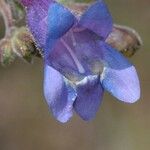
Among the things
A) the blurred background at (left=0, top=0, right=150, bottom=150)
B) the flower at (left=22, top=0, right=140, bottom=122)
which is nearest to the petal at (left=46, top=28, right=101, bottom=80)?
the flower at (left=22, top=0, right=140, bottom=122)

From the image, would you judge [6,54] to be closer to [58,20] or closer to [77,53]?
[77,53]

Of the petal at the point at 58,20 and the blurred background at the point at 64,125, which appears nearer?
the petal at the point at 58,20

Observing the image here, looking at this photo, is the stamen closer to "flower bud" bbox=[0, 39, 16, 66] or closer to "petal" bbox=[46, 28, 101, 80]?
"petal" bbox=[46, 28, 101, 80]

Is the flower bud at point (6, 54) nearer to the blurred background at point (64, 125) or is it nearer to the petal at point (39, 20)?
the petal at point (39, 20)

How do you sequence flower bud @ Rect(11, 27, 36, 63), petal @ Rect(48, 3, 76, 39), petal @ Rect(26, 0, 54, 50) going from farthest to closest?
1. flower bud @ Rect(11, 27, 36, 63)
2. petal @ Rect(26, 0, 54, 50)
3. petal @ Rect(48, 3, 76, 39)

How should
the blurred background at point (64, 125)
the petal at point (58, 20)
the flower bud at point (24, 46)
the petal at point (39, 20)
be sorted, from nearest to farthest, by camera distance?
1. the petal at point (58, 20)
2. the petal at point (39, 20)
3. the flower bud at point (24, 46)
4. the blurred background at point (64, 125)

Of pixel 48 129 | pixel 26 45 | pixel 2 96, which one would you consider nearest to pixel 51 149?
pixel 48 129

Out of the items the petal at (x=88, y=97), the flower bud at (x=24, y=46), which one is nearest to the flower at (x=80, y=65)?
the petal at (x=88, y=97)
